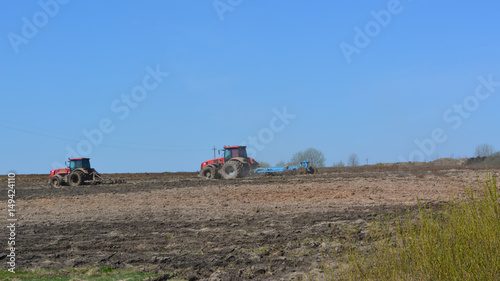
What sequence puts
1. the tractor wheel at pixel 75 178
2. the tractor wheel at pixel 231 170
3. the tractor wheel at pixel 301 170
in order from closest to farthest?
the tractor wheel at pixel 75 178
the tractor wheel at pixel 231 170
the tractor wheel at pixel 301 170

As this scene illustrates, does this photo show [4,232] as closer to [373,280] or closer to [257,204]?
[257,204]

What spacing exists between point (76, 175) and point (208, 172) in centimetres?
870

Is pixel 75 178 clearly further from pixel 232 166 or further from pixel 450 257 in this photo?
pixel 450 257

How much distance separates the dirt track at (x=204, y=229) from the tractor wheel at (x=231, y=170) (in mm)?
10699

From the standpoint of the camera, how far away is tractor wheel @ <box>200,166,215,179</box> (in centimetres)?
3425

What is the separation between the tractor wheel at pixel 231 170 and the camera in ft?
107

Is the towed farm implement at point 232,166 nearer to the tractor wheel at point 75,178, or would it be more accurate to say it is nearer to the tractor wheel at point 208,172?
the tractor wheel at point 208,172

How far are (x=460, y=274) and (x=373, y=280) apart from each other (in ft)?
3.41

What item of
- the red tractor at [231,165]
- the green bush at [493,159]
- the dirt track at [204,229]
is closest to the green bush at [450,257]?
the dirt track at [204,229]

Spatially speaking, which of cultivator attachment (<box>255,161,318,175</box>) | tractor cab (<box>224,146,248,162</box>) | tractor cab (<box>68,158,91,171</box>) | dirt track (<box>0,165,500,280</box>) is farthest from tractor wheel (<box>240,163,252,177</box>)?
dirt track (<box>0,165,500,280</box>)

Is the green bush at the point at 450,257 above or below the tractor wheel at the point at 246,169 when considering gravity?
below

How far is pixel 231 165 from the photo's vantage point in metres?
32.9

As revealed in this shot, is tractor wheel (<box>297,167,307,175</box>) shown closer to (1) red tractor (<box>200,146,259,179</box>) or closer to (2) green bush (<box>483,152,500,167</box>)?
(1) red tractor (<box>200,146,259,179</box>)

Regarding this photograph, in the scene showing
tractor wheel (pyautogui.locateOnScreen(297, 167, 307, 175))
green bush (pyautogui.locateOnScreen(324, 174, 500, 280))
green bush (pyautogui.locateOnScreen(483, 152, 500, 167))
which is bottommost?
green bush (pyautogui.locateOnScreen(324, 174, 500, 280))
